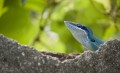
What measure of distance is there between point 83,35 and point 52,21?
1.49 meters

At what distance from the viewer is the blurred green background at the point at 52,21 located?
8.87 ft

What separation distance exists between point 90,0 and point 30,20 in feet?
1.37

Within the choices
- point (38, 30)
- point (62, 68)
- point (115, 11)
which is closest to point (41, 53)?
point (62, 68)

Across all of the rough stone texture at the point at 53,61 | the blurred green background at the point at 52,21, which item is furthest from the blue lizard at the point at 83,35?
the blurred green background at the point at 52,21

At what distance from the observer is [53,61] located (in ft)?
4.20

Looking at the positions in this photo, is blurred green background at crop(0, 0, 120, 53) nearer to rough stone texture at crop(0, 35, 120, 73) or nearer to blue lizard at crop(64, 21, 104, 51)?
blue lizard at crop(64, 21, 104, 51)

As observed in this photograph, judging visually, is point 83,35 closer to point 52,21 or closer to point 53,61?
point 53,61

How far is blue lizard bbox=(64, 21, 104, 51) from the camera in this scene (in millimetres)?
1574

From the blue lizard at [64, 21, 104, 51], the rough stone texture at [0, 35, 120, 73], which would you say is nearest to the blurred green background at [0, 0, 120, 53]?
the blue lizard at [64, 21, 104, 51]

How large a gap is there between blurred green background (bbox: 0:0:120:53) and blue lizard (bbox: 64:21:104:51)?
3.38 feet

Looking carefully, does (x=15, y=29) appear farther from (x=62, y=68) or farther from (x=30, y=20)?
(x=62, y=68)

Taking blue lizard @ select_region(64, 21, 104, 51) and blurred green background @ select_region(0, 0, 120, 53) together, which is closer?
blue lizard @ select_region(64, 21, 104, 51)

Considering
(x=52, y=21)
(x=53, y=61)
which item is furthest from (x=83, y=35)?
(x=52, y=21)

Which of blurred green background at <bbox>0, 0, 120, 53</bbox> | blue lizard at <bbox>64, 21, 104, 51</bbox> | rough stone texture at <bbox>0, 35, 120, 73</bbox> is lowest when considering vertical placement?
rough stone texture at <bbox>0, 35, 120, 73</bbox>
